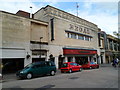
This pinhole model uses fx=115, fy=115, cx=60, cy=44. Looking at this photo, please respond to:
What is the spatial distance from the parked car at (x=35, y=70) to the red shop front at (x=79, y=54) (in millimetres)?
8029

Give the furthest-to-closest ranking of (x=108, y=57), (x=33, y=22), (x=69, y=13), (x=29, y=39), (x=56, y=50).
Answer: (x=108, y=57) → (x=69, y=13) → (x=56, y=50) → (x=33, y=22) → (x=29, y=39)

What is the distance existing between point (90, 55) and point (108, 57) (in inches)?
458

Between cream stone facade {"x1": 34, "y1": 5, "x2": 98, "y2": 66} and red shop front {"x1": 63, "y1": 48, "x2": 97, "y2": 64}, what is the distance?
25cm

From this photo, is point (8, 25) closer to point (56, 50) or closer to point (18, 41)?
point (18, 41)

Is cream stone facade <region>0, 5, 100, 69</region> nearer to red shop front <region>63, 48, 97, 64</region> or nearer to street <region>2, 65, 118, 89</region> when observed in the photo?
red shop front <region>63, 48, 97, 64</region>

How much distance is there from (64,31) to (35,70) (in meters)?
11.9

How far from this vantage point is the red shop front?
22370 mm

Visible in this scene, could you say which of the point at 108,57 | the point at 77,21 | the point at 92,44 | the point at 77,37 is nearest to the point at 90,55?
the point at 92,44

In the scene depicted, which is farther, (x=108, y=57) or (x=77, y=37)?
(x=108, y=57)

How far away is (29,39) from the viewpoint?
17.3m

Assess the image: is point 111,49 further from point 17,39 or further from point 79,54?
point 17,39

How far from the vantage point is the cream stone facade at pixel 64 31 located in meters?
20.4

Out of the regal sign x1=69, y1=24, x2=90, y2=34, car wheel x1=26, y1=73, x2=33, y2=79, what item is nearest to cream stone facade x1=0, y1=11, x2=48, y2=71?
car wheel x1=26, y1=73, x2=33, y2=79

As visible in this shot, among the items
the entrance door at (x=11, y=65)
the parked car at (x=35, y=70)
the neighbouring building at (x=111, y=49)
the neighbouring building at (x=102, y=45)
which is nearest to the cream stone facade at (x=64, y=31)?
the neighbouring building at (x=102, y=45)
